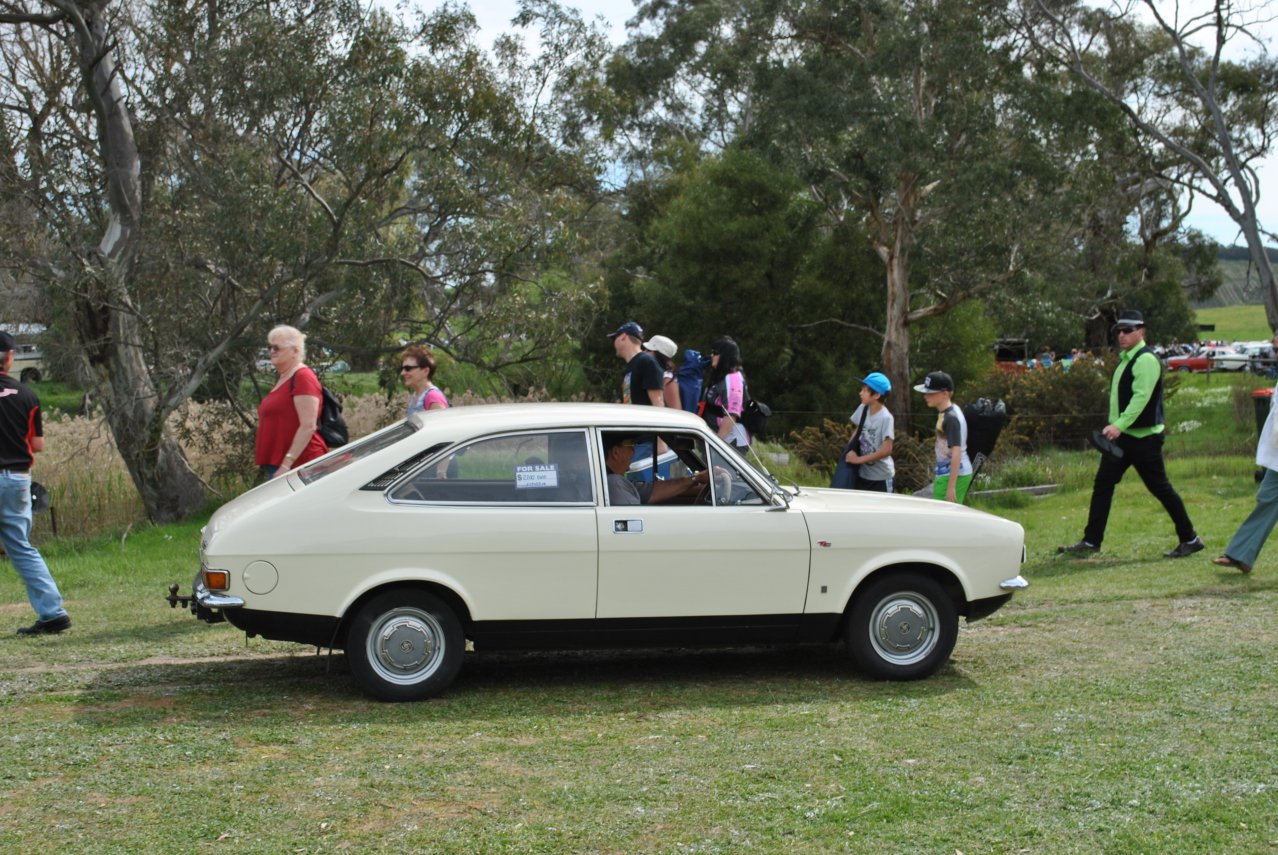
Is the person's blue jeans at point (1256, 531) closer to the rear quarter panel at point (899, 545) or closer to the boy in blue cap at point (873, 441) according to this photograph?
the boy in blue cap at point (873, 441)

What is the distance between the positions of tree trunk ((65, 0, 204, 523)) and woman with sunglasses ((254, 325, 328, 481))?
975cm

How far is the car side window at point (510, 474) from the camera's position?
275 inches

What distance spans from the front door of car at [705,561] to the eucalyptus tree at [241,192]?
10891mm

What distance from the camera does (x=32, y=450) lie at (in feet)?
28.8

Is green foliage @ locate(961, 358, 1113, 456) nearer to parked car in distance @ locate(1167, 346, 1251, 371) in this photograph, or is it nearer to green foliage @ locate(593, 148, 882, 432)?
green foliage @ locate(593, 148, 882, 432)

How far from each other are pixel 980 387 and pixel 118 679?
2509cm

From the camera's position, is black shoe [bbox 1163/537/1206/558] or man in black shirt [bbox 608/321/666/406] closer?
man in black shirt [bbox 608/321/666/406]

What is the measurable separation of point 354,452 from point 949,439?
4.55 metres

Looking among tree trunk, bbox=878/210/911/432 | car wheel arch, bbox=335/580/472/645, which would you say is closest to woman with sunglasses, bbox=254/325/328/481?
car wheel arch, bbox=335/580/472/645

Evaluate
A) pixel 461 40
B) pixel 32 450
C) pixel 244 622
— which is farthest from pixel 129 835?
pixel 461 40

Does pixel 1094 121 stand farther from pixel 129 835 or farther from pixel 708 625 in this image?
pixel 129 835

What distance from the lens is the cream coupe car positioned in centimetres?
675

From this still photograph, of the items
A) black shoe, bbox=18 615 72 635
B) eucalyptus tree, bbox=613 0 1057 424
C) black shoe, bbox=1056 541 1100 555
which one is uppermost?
eucalyptus tree, bbox=613 0 1057 424

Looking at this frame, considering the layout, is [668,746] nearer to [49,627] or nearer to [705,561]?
[705,561]
